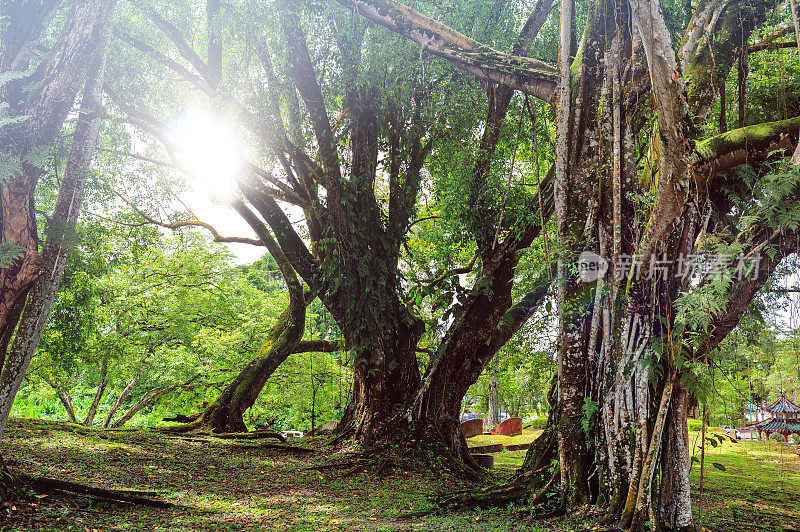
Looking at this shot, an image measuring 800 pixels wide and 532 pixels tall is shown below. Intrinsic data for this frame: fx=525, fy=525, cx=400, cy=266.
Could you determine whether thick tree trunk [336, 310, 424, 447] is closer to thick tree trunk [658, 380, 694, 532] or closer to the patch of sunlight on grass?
thick tree trunk [658, 380, 694, 532]

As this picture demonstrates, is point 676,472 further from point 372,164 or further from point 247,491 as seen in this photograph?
point 372,164

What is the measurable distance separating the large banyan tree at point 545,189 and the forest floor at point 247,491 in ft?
2.24

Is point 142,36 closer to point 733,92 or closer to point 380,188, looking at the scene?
point 380,188

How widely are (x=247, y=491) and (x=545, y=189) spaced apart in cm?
489

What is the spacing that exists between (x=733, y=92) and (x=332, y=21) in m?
5.12

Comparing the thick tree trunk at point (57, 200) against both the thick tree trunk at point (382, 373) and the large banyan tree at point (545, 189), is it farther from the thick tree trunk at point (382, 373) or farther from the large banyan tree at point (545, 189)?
the thick tree trunk at point (382, 373)

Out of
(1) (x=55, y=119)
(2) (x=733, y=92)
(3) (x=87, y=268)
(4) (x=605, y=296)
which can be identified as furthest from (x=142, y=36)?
(2) (x=733, y=92)

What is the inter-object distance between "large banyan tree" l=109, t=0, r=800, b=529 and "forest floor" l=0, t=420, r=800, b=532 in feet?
2.24

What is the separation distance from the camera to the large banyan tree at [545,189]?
135 inches

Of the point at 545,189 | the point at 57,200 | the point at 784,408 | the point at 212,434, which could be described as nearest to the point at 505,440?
the point at 784,408

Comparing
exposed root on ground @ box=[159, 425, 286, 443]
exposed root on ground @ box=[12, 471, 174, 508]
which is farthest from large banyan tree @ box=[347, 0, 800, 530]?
exposed root on ground @ box=[159, 425, 286, 443]

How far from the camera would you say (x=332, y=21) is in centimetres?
689

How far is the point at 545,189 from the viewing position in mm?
6605

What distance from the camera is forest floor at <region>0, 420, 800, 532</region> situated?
3772 mm
